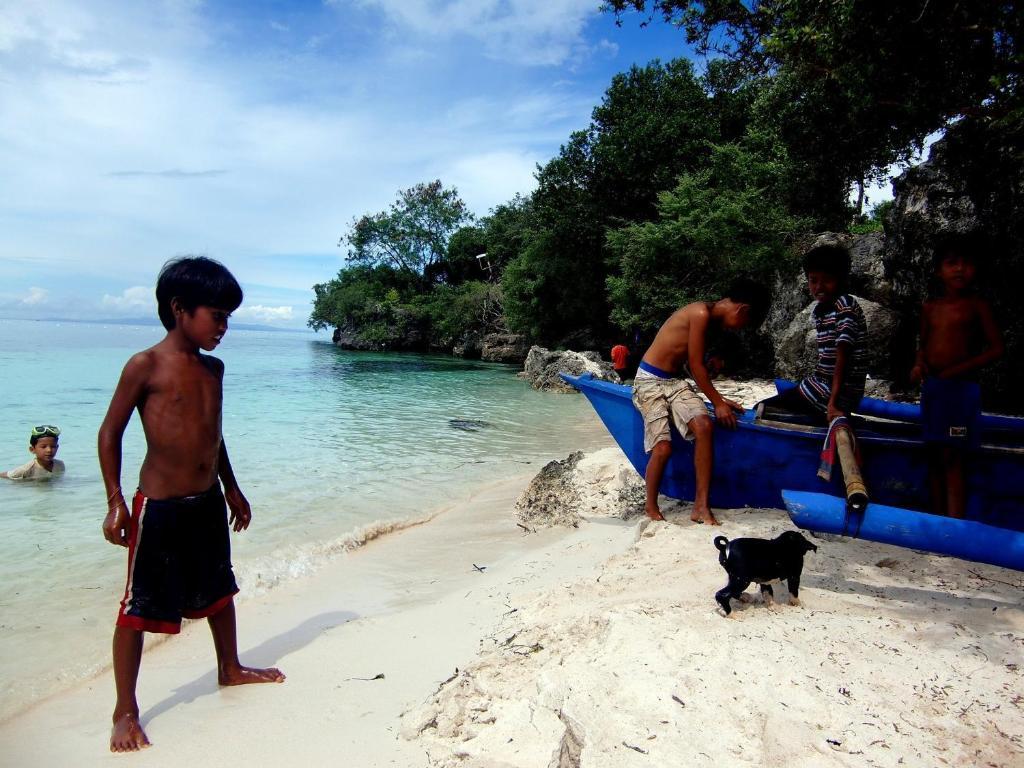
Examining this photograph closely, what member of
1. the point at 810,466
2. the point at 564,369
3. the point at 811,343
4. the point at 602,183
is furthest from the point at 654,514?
the point at 602,183

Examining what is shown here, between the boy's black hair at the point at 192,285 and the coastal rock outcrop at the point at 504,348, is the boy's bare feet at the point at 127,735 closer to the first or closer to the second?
the boy's black hair at the point at 192,285

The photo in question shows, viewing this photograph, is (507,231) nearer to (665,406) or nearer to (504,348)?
(504,348)

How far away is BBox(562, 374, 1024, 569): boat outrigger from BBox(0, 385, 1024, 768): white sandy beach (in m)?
0.42

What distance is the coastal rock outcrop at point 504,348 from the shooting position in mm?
33906

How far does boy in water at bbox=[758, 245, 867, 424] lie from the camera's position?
13.2 feet

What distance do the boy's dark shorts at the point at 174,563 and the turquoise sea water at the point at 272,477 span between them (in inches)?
48.7

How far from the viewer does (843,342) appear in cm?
404

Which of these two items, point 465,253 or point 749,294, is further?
point 465,253

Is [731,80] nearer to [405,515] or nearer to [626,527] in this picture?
[626,527]

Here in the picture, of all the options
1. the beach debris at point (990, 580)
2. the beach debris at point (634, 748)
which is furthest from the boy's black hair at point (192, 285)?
the beach debris at point (990, 580)

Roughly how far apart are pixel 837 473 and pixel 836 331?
959 millimetres

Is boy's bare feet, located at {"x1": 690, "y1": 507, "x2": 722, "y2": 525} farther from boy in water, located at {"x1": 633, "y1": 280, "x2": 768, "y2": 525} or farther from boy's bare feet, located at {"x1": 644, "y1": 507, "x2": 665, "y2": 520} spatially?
boy's bare feet, located at {"x1": 644, "y1": 507, "x2": 665, "y2": 520}

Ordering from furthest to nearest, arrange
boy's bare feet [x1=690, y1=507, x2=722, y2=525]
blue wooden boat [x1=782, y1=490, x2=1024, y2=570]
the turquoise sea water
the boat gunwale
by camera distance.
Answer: boy's bare feet [x1=690, y1=507, x2=722, y2=525]
the turquoise sea water
the boat gunwale
blue wooden boat [x1=782, y1=490, x2=1024, y2=570]

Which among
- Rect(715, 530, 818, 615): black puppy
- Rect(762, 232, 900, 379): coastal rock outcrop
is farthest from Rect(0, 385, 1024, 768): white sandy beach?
Rect(762, 232, 900, 379): coastal rock outcrop
